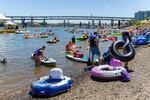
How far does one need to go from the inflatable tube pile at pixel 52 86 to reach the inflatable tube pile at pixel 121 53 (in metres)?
4.11

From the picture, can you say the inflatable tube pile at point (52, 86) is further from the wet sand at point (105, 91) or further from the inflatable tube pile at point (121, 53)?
the inflatable tube pile at point (121, 53)

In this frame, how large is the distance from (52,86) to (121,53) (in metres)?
5.61

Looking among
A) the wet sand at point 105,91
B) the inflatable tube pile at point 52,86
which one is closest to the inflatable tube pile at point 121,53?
the wet sand at point 105,91

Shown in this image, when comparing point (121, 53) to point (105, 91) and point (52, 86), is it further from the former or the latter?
point (52, 86)

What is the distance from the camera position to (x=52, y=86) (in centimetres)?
1177

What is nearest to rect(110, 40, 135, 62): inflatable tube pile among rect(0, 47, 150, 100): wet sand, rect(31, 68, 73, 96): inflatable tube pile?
rect(0, 47, 150, 100): wet sand

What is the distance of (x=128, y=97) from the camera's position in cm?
1073

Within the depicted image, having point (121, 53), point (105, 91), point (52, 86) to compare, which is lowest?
point (105, 91)

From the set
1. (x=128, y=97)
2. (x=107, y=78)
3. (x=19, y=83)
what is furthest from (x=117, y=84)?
(x=19, y=83)

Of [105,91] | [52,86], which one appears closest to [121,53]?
[105,91]

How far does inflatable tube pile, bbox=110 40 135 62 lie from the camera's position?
15.5m

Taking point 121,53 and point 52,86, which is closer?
point 52,86

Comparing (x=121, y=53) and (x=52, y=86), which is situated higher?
(x=121, y=53)

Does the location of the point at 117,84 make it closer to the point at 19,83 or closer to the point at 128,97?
the point at 128,97
